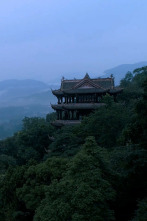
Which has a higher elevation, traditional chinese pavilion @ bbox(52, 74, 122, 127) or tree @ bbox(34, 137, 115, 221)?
traditional chinese pavilion @ bbox(52, 74, 122, 127)

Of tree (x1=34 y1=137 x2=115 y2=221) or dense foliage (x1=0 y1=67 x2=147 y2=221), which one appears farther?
dense foliage (x1=0 y1=67 x2=147 y2=221)

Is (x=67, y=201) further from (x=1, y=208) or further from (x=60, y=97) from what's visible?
(x=60, y=97)

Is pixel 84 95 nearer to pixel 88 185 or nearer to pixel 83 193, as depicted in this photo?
pixel 88 185

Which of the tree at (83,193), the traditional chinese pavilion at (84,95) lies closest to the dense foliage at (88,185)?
the tree at (83,193)

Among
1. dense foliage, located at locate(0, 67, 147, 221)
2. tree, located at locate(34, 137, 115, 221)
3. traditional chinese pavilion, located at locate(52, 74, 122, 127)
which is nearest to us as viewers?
tree, located at locate(34, 137, 115, 221)

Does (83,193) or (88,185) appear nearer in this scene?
(83,193)

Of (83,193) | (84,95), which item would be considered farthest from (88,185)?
(84,95)

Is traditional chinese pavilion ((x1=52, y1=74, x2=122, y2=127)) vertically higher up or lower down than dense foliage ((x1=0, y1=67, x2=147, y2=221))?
higher up

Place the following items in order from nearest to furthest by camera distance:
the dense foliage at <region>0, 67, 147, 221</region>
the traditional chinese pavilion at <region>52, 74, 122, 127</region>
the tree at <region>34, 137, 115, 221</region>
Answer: the tree at <region>34, 137, 115, 221</region> → the dense foliage at <region>0, 67, 147, 221</region> → the traditional chinese pavilion at <region>52, 74, 122, 127</region>

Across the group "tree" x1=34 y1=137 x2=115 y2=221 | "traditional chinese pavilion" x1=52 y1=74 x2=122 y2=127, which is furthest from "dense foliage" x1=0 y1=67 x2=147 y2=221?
"traditional chinese pavilion" x1=52 y1=74 x2=122 y2=127

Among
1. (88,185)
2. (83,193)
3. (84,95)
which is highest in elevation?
(84,95)

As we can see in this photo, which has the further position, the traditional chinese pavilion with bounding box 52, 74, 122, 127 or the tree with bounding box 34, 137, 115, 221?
the traditional chinese pavilion with bounding box 52, 74, 122, 127

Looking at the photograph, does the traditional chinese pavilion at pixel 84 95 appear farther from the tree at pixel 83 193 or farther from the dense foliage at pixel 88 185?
the tree at pixel 83 193

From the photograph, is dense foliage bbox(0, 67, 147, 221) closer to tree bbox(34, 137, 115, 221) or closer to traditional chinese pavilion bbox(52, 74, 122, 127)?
tree bbox(34, 137, 115, 221)
